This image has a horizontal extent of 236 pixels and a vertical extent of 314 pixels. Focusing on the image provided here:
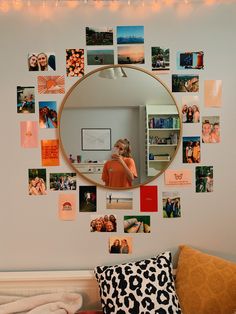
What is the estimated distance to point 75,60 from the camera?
1770mm

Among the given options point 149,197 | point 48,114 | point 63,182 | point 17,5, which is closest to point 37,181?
point 63,182

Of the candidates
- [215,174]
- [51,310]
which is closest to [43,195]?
[51,310]

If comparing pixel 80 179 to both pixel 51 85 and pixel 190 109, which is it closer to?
pixel 51 85

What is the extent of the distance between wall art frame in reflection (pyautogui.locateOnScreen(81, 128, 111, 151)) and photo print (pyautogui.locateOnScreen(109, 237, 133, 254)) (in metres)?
0.54

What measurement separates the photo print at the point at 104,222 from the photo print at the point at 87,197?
0.24 feet

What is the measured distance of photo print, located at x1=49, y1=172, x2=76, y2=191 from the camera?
1807 mm

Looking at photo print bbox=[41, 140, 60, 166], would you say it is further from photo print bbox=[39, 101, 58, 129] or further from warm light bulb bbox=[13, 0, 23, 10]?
warm light bulb bbox=[13, 0, 23, 10]

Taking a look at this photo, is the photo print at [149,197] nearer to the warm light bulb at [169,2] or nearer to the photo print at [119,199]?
the photo print at [119,199]

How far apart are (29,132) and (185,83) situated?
3.05ft

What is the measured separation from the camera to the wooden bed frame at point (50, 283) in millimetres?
1766

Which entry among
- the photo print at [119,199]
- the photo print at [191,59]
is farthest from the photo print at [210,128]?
the photo print at [119,199]

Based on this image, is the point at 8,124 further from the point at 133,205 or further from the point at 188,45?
the point at 188,45

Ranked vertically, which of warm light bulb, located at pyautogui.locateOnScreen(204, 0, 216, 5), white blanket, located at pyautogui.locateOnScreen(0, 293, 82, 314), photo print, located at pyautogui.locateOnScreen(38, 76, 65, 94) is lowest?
white blanket, located at pyautogui.locateOnScreen(0, 293, 82, 314)

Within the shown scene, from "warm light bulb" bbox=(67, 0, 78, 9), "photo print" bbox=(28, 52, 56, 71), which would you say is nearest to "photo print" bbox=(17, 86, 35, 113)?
"photo print" bbox=(28, 52, 56, 71)
